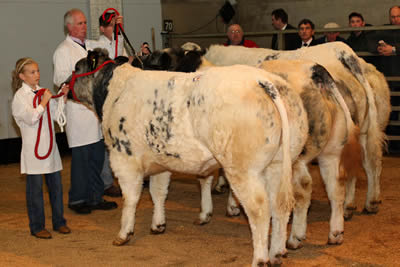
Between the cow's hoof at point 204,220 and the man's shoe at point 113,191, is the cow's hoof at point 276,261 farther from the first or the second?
the man's shoe at point 113,191

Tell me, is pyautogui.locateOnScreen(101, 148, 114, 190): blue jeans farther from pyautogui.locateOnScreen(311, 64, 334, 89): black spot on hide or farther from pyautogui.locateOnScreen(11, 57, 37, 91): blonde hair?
pyautogui.locateOnScreen(311, 64, 334, 89): black spot on hide

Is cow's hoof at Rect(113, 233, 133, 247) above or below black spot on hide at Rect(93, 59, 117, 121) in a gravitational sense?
below

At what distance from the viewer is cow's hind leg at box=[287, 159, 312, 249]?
512 centimetres

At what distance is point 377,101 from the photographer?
6.42 m

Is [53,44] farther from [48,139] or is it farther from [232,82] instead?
[232,82]

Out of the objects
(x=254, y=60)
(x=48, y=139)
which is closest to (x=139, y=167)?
(x=48, y=139)

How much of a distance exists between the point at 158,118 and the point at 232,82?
2.55ft

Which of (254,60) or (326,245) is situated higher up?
(254,60)

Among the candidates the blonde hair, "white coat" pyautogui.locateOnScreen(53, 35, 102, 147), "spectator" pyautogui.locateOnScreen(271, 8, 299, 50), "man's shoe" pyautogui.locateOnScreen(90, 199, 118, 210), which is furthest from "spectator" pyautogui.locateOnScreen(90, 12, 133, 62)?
"spectator" pyautogui.locateOnScreen(271, 8, 299, 50)

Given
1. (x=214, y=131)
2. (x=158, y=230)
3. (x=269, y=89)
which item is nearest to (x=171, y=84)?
(x=214, y=131)

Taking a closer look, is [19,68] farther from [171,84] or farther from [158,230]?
[158,230]

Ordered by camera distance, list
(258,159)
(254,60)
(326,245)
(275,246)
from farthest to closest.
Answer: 1. (254,60)
2. (326,245)
3. (275,246)
4. (258,159)

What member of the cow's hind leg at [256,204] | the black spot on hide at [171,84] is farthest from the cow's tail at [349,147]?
the black spot on hide at [171,84]

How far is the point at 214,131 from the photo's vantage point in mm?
4363
